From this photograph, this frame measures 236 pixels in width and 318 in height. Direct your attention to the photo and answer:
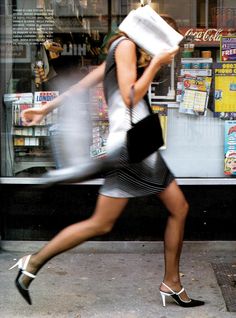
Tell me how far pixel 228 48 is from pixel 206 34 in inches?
9.3

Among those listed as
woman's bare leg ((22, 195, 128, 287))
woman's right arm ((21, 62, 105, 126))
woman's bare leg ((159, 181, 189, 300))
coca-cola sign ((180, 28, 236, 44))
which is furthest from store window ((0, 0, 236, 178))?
woman's bare leg ((22, 195, 128, 287))

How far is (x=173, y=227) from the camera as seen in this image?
13.1ft

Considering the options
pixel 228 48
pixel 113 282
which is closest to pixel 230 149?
pixel 228 48

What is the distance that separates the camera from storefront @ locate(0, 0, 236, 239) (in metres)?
5.62

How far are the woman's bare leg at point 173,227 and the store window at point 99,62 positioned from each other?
173cm

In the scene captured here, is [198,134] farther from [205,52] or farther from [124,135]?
[124,135]

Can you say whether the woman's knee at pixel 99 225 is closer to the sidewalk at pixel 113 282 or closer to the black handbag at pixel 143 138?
the black handbag at pixel 143 138

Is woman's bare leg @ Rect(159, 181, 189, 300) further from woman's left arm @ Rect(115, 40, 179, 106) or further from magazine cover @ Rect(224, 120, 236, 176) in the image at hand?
magazine cover @ Rect(224, 120, 236, 176)

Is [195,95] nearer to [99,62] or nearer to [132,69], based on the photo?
[99,62]

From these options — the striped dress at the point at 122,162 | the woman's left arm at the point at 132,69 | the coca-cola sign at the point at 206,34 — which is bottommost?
the striped dress at the point at 122,162

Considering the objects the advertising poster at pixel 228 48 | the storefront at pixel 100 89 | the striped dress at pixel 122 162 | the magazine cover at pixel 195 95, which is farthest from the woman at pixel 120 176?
the advertising poster at pixel 228 48

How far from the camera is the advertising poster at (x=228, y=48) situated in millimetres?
5645

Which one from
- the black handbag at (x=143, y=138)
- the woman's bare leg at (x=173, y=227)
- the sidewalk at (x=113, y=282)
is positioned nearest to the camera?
the black handbag at (x=143, y=138)

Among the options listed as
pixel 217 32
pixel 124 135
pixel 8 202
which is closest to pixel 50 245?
pixel 124 135
